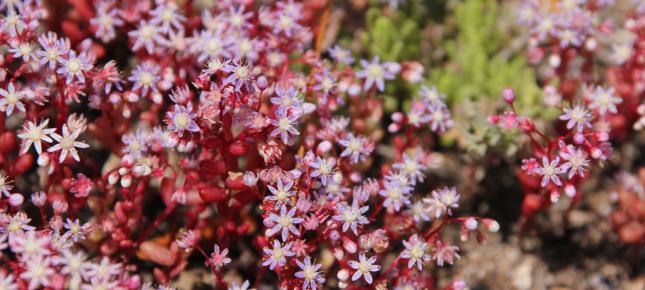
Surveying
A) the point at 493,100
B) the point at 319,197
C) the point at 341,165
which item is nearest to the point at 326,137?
the point at 341,165

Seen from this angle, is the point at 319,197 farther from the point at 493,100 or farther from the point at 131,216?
the point at 493,100

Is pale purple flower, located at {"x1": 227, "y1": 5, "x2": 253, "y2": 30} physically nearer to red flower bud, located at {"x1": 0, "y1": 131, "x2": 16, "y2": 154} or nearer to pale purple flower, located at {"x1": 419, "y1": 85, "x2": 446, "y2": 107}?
pale purple flower, located at {"x1": 419, "y1": 85, "x2": 446, "y2": 107}

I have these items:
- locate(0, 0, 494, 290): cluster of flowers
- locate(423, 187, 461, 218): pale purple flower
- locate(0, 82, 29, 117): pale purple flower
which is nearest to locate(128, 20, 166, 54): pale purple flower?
locate(0, 0, 494, 290): cluster of flowers

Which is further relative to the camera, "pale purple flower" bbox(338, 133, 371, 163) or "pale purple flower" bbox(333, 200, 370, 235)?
"pale purple flower" bbox(338, 133, 371, 163)

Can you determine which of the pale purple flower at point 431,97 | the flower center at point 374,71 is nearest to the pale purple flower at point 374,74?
the flower center at point 374,71

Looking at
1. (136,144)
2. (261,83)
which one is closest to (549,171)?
(261,83)

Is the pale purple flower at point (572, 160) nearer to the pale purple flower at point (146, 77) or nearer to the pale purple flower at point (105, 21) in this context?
the pale purple flower at point (146, 77)
